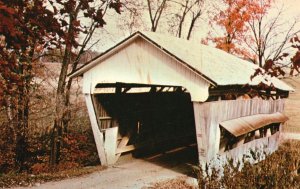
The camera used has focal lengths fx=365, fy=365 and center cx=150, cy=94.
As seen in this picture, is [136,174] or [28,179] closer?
[28,179]

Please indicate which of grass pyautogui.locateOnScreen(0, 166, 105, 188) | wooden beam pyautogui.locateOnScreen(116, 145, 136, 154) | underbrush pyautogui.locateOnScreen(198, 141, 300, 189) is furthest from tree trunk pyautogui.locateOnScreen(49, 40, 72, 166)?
underbrush pyautogui.locateOnScreen(198, 141, 300, 189)

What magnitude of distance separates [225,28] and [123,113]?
2118 centimetres

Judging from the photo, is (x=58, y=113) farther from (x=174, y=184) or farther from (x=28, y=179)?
(x=174, y=184)

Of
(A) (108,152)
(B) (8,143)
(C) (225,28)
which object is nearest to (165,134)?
(A) (108,152)

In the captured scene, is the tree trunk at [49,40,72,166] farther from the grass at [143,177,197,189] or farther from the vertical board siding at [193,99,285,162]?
the vertical board siding at [193,99,285,162]

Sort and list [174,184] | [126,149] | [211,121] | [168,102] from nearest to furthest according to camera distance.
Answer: [174,184], [211,121], [126,149], [168,102]

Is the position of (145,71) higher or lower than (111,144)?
higher

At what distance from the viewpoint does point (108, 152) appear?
12.7m

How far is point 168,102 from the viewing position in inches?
640

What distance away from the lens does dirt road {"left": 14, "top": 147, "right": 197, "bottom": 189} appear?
9883 millimetres

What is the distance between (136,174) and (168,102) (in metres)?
5.34

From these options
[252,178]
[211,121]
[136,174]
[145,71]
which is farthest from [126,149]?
[252,178]

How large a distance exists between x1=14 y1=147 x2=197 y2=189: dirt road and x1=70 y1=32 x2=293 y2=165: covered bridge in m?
0.72

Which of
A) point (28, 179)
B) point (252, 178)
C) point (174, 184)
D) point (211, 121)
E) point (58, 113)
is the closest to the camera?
point (252, 178)
